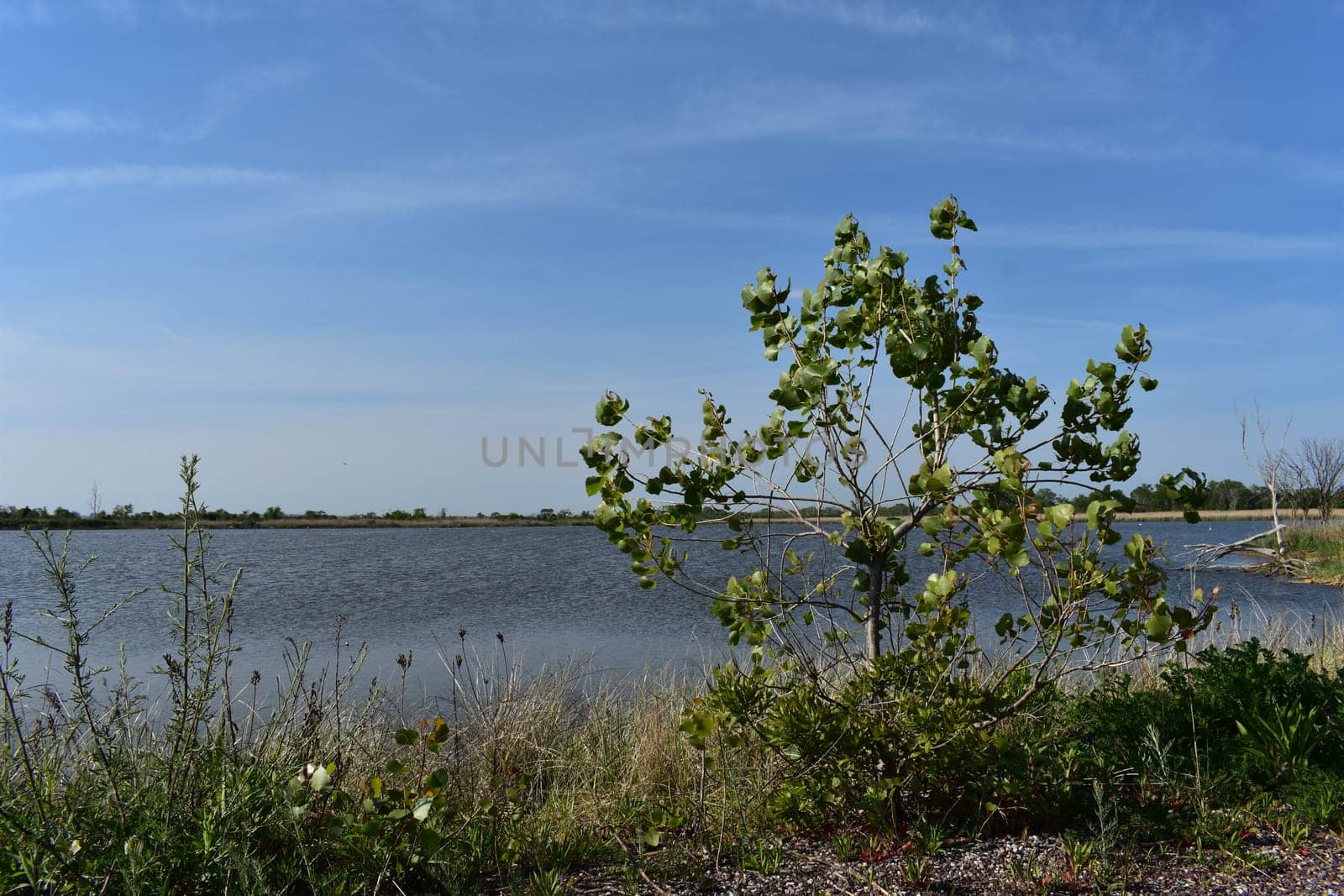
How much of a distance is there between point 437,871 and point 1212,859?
266 centimetres

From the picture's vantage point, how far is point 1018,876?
2.79 metres

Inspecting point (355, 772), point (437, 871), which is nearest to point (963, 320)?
point (437, 871)

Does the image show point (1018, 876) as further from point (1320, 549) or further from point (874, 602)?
point (1320, 549)

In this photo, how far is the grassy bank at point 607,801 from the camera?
8.89 feet

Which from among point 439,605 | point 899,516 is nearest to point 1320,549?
point 439,605

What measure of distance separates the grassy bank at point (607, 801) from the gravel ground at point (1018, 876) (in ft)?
0.12

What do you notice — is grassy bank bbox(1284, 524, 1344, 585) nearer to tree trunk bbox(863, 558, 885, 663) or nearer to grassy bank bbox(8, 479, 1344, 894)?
grassy bank bbox(8, 479, 1344, 894)

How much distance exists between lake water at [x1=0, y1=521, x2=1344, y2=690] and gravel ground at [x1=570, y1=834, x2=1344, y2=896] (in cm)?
155

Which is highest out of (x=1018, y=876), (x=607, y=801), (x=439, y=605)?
(x=1018, y=876)

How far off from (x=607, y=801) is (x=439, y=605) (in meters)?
13.0

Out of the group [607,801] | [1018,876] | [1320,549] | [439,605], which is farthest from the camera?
[1320,549]

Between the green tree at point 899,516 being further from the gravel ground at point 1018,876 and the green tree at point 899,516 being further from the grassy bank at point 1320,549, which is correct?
the grassy bank at point 1320,549

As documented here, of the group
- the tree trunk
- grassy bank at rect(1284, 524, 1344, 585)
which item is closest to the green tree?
the tree trunk

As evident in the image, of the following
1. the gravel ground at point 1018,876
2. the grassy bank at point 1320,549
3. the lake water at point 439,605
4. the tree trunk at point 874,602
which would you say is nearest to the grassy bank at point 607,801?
the gravel ground at point 1018,876
